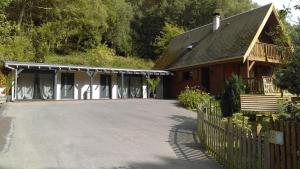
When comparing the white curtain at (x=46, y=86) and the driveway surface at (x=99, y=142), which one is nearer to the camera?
the driveway surface at (x=99, y=142)

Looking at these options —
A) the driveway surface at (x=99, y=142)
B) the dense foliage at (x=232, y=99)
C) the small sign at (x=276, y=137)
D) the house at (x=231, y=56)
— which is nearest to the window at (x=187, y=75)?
the house at (x=231, y=56)

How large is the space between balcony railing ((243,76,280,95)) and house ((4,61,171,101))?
10.9 meters

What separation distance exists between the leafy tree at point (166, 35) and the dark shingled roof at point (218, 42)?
11448mm

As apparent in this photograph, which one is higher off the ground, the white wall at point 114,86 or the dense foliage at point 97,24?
the dense foliage at point 97,24

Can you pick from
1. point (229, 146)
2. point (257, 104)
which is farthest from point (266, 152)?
point (257, 104)

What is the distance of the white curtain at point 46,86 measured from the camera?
1138 inches

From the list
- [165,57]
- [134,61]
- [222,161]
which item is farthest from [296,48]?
[134,61]

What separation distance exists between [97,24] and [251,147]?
37.3 m

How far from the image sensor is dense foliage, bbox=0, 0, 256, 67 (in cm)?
3819

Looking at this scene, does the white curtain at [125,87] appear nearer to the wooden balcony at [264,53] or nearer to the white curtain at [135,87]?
the white curtain at [135,87]

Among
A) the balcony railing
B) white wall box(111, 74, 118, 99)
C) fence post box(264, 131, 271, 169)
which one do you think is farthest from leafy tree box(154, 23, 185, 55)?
fence post box(264, 131, 271, 169)

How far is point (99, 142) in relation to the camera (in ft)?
37.2

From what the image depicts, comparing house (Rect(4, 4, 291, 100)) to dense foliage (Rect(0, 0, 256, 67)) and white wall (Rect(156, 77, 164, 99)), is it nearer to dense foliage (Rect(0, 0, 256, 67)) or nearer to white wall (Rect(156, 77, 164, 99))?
white wall (Rect(156, 77, 164, 99))

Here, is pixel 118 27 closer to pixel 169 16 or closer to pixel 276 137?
pixel 169 16
